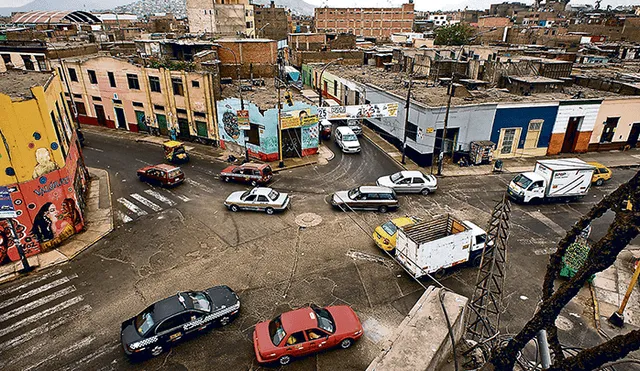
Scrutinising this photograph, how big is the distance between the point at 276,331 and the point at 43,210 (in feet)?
45.2

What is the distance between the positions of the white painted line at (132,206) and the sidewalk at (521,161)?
19168 millimetres

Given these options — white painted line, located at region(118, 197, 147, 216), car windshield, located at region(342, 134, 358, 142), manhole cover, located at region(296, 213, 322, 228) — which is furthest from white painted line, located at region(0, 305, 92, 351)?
car windshield, located at region(342, 134, 358, 142)

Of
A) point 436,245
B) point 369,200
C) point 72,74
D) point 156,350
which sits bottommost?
point 156,350

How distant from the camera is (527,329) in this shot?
5.77 meters

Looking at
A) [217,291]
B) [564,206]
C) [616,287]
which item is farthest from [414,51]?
[217,291]

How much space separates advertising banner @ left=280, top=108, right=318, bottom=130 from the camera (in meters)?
28.5

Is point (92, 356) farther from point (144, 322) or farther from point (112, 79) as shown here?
point (112, 79)

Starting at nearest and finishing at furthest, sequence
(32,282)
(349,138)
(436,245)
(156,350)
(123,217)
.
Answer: (156,350), (436,245), (32,282), (123,217), (349,138)

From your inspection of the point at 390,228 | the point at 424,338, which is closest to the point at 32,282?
the point at 390,228

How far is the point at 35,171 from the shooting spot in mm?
17234

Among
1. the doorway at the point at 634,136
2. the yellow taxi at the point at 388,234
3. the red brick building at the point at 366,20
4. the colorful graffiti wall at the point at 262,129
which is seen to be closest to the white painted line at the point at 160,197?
the colorful graffiti wall at the point at 262,129

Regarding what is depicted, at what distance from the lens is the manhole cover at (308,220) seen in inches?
826

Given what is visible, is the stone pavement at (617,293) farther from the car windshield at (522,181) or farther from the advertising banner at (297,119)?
the advertising banner at (297,119)

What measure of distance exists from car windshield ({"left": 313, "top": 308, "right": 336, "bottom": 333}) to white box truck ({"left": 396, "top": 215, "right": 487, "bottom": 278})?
4.50 m
